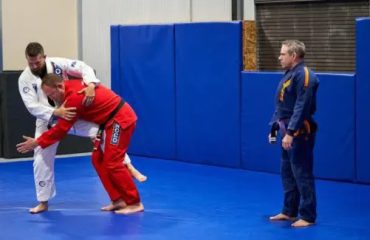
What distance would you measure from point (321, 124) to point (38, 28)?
540 centimetres

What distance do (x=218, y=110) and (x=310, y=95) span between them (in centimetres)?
387

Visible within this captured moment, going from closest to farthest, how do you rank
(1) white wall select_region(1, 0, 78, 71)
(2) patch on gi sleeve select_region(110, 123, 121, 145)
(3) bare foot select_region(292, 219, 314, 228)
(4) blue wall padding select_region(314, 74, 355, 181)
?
(3) bare foot select_region(292, 219, 314, 228), (2) patch on gi sleeve select_region(110, 123, 121, 145), (4) blue wall padding select_region(314, 74, 355, 181), (1) white wall select_region(1, 0, 78, 71)

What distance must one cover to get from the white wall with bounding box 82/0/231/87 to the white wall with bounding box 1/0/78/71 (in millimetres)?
243

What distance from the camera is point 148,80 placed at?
11.4 meters

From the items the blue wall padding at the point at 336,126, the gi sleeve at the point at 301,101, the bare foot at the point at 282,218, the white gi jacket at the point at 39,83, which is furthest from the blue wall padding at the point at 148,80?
the gi sleeve at the point at 301,101

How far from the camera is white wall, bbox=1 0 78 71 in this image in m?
12.5

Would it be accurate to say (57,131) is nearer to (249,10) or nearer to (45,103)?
(45,103)

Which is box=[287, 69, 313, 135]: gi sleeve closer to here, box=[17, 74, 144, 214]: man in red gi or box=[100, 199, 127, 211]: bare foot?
box=[17, 74, 144, 214]: man in red gi

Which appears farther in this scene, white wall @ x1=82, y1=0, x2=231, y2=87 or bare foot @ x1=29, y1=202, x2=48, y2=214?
white wall @ x1=82, y1=0, x2=231, y2=87

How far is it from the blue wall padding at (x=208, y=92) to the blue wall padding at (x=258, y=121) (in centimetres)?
13

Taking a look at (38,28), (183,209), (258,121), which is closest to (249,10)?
(258,121)

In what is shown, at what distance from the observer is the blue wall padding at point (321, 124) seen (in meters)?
9.15

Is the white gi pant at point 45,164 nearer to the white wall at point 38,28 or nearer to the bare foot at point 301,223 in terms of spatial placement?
the bare foot at point 301,223

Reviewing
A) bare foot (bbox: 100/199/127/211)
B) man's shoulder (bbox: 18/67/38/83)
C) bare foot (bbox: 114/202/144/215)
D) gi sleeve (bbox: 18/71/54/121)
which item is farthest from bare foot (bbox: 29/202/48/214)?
man's shoulder (bbox: 18/67/38/83)
